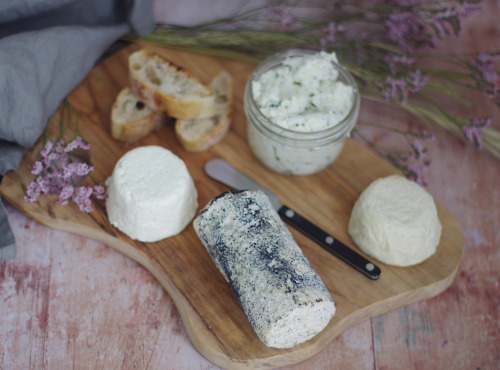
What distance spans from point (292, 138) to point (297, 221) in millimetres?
399

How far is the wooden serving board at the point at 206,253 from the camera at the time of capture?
2.46 m

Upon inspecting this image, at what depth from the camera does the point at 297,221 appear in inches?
107

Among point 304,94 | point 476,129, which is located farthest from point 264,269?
point 476,129

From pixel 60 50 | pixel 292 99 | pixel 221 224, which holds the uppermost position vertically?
pixel 60 50

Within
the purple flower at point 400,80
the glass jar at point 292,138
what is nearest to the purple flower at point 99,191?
the glass jar at point 292,138

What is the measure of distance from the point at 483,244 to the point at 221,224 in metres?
1.44

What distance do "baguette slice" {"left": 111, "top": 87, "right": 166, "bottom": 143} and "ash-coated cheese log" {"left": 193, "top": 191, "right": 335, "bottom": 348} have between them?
713mm

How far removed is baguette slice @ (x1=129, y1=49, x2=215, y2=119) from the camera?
2865 millimetres

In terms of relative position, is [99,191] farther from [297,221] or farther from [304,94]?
[304,94]

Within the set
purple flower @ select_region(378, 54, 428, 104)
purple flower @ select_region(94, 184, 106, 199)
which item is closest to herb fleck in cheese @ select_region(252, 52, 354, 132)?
purple flower @ select_region(378, 54, 428, 104)

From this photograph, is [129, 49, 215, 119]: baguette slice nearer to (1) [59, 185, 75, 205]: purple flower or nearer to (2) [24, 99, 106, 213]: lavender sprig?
(2) [24, 99, 106, 213]: lavender sprig

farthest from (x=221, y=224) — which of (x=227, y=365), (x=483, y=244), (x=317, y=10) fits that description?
A: (x=317, y=10)

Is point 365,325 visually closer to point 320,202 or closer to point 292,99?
point 320,202

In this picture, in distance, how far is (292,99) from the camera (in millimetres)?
2658
